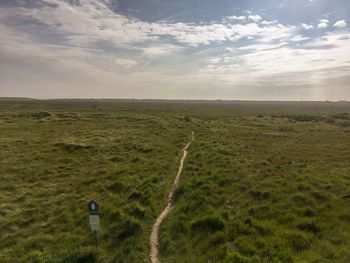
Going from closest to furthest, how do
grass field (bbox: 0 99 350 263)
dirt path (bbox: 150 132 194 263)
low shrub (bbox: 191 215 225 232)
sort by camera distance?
grass field (bbox: 0 99 350 263) < dirt path (bbox: 150 132 194 263) < low shrub (bbox: 191 215 225 232)

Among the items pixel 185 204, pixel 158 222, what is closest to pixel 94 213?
pixel 158 222

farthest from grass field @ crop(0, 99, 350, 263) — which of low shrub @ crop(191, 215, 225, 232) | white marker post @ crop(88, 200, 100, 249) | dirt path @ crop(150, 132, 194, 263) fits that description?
white marker post @ crop(88, 200, 100, 249)

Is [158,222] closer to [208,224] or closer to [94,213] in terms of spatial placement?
[208,224]

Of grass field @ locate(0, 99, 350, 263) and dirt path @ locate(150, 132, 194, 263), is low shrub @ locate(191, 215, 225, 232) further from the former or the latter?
dirt path @ locate(150, 132, 194, 263)

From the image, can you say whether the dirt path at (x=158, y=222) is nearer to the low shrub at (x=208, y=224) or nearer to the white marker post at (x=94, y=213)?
the low shrub at (x=208, y=224)

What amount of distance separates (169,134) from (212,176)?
21.3 meters

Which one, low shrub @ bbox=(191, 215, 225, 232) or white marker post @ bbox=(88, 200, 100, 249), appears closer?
white marker post @ bbox=(88, 200, 100, 249)

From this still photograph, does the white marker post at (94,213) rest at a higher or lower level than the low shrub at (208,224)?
higher

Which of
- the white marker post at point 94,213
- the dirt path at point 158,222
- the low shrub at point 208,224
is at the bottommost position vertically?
the dirt path at point 158,222

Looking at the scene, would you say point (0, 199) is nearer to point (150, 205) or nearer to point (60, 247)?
point (60, 247)

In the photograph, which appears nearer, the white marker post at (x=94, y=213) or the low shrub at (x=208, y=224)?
the white marker post at (x=94, y=213)

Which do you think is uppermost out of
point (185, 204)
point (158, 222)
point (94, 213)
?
point (94, 213)

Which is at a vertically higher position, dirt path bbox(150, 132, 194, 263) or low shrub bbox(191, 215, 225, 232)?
low shrub bbox(191, 215, 225, 232)

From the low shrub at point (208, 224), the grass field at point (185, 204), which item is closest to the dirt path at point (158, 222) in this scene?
the grass field at point (185, 204)
